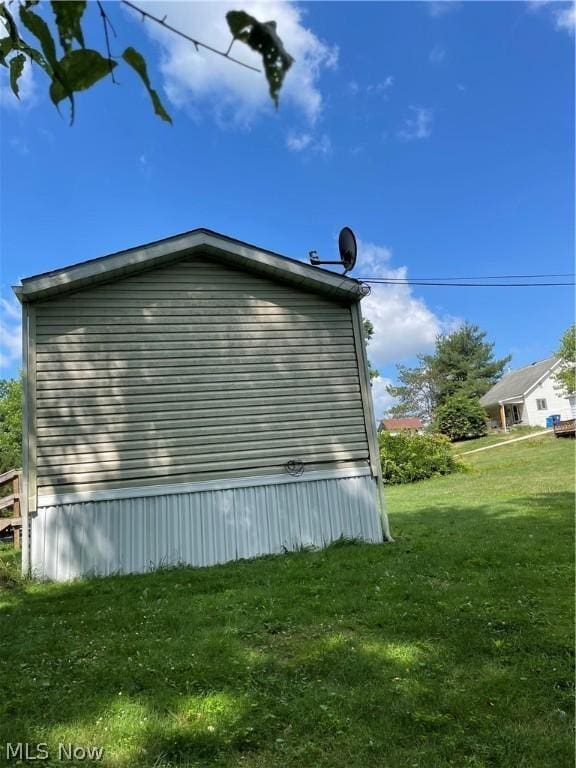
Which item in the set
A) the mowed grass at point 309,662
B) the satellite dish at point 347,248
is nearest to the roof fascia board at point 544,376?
the satellite dish at point 347,248

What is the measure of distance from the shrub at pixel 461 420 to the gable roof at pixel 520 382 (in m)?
4.63

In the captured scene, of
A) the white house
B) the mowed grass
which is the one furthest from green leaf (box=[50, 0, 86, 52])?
the white house

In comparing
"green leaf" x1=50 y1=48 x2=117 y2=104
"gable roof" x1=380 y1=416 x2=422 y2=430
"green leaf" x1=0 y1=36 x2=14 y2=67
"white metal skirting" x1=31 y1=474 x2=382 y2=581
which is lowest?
"white metal skirting" x1=31 y1=474 x2=382 y2=581

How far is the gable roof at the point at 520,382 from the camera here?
35.8 metres

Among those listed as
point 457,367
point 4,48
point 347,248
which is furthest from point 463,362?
point 4,48

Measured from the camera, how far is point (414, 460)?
1897cm

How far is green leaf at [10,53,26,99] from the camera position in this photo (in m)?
1.28

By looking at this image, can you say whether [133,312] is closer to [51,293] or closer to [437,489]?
[51,293]

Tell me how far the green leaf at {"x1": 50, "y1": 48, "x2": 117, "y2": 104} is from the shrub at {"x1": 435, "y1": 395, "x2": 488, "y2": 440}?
33.9m

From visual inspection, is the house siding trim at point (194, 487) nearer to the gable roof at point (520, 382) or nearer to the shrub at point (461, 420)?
the shrub at point (461, 420)

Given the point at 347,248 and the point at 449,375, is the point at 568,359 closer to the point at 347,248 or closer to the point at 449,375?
the point at 449,375

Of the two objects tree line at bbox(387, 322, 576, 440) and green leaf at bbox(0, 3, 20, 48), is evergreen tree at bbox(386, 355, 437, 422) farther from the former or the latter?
green leaf at bbox(0, 3, 20, 48)

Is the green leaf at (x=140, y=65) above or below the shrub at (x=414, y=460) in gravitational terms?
above

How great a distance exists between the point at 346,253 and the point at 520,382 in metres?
33.7
